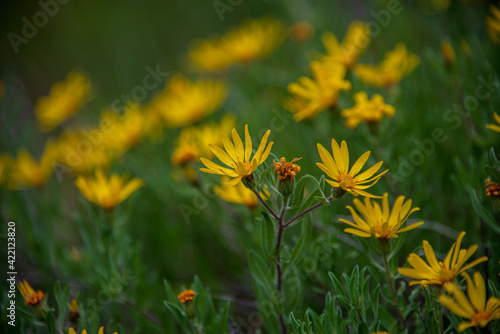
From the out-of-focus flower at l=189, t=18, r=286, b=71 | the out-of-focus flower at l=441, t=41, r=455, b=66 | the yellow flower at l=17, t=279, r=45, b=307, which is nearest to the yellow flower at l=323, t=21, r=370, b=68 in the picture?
the out-of-focus flower at l=441, t=41, r=455, b=66

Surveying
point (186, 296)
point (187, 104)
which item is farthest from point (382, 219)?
point (187, 104)

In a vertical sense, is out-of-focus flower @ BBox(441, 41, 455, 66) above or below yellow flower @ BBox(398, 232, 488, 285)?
above

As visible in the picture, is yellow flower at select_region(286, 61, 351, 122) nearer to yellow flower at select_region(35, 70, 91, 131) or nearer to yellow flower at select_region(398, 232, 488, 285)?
yellow flower at select_region(398, 232, 488, 285)

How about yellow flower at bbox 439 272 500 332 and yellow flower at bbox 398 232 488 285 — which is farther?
yellow flower at bbox 398 232 488 285

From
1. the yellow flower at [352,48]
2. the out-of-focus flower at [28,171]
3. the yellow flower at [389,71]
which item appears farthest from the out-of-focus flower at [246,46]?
the out-of-focus flower at [28,171]

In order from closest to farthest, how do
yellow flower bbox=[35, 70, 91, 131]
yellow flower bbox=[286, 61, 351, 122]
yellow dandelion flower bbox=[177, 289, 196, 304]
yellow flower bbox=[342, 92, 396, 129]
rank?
1. yellow dandelion flower bbox=[177, 289, 196, 304]
2. yellow flower bbox=[342, 92, 396, 129]
3. yellow flower bbox=[286, 61, 351, 122]
4. yellow flower bbox=[35, 70, 91, 131]

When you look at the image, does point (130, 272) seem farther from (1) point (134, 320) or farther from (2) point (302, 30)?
(2) point (302, 30)

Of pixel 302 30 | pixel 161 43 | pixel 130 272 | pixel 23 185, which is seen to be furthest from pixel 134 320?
pixel 161 43
